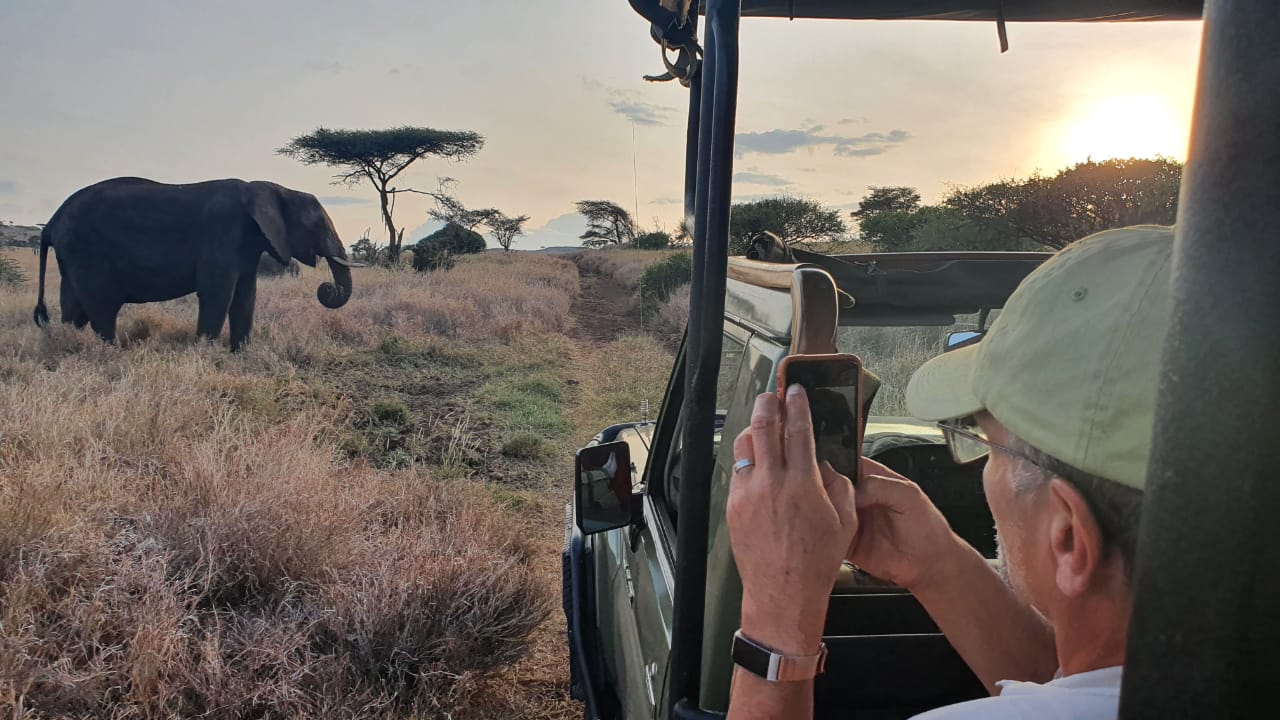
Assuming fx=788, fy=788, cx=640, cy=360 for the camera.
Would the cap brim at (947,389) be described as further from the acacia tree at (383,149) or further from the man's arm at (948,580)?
the acacia tree at (383,149)

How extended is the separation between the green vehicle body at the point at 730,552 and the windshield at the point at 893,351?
1.78 metres

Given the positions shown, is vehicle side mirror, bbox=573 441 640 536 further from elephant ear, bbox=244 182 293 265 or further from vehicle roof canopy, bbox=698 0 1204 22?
elephant ear, bbox=244 182 293 265

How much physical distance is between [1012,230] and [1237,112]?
687cm

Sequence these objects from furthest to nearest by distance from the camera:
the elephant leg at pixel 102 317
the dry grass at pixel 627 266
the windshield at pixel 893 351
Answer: the dry grass at pixel 627 266 → the elephant leg at pixel 102 317 → the windshield at pixel 893 351

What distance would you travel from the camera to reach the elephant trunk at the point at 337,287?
10219 mm

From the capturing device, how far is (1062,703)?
0.62 metres

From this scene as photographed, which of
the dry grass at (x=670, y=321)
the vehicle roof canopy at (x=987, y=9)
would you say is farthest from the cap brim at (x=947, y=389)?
the dry grass at (x=670, y=321)

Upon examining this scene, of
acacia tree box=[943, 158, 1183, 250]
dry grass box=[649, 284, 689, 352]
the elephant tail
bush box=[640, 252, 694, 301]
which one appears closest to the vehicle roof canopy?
acacia tree box=[943, 158, 1183, 250]

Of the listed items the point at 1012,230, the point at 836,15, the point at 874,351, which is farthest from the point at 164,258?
the point at 836,15

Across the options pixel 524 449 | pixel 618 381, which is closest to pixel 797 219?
pixel 618 381

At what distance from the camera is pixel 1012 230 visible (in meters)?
6.53

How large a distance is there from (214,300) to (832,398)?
10279mm

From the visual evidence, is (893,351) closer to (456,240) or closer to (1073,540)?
(1073,540)

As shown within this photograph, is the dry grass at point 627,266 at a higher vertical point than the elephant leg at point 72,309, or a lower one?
higher
